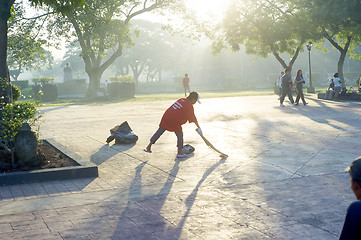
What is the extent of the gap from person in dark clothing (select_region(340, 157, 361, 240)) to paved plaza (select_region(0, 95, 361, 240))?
8.42 feet

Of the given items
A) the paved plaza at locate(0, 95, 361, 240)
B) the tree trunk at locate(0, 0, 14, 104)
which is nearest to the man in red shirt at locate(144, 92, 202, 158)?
the paved plaza at locate(0, 95, 361, 240)

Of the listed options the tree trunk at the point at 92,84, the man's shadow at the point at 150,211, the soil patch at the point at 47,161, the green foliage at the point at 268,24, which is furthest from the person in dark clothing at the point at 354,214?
the tree trunk at the point at 92,84

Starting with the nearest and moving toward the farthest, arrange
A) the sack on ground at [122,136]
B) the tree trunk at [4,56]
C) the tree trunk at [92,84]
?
the tree trunk at [4,56]
the sack on ground at [122,136]
the tree trunk at [92,84]

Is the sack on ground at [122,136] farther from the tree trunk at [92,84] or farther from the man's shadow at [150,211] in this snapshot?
the tree trunk at [92,84]

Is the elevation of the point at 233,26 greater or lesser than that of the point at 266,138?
greater

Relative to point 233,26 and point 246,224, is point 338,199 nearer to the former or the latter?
point 246,224

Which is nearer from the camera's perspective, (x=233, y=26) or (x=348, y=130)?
(x=348, y=130)

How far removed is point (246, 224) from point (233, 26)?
27464mm

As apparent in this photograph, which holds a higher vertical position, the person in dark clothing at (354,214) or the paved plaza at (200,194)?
the person in dark clothing at (354,214)

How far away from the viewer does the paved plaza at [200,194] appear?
4809 millimetres

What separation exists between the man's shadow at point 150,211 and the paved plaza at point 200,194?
12 mm

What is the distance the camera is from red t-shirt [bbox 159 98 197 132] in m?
8.63

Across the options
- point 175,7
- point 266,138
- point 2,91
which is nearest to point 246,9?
point 175,7

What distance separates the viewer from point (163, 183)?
22.8 feet
